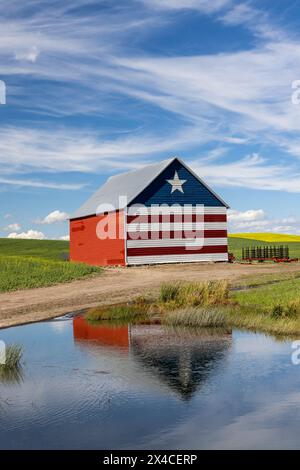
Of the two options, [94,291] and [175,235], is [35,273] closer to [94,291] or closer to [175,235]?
[94,291]

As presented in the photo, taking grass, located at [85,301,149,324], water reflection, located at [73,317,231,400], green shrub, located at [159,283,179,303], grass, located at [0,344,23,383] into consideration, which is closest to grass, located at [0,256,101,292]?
grass, located at [85,301,149,324]

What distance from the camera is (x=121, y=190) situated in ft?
155

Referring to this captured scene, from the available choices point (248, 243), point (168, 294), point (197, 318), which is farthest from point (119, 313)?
point (248, 243)

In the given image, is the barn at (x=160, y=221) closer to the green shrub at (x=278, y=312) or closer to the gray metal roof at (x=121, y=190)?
the gray metal roof at (x=121, y=190)

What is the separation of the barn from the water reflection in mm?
23155

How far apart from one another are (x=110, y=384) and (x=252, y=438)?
3816mm

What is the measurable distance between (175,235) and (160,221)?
1.63 m

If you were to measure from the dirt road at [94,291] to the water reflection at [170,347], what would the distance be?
106 inches

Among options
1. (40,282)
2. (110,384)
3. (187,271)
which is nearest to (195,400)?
(110,384)

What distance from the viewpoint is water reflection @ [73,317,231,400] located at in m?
12.5

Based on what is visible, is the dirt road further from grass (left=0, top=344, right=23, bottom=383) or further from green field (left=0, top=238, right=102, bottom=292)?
grass (left=0, top=344, right=23, bottom=383)

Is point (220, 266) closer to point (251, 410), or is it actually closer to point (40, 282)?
point (40, 282)

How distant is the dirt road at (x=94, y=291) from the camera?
22.3 meters

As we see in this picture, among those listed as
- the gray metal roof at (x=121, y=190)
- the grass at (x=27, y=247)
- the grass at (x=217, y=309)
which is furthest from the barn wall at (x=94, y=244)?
the grass at (x=27, y=247)
